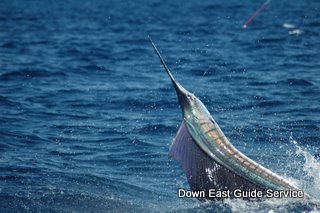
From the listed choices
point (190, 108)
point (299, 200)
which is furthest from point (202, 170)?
point (299, 200)

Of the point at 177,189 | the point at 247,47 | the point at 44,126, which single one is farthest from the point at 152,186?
the point at 247,47

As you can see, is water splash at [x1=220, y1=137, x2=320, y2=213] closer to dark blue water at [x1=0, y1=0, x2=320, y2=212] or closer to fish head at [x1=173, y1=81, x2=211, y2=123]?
dark blue water at [x1=0, y1=0, x2=320, y2=212]

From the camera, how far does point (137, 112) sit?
13281 mm

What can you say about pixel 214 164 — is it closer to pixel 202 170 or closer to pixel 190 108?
pixel 202 170

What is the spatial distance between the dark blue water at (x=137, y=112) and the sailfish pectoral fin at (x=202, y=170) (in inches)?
13.2

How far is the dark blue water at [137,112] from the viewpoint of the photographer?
9.13 metres

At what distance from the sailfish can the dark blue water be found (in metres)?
0.33

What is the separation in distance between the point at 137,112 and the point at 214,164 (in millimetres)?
5768

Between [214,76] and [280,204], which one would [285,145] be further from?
[214,76]

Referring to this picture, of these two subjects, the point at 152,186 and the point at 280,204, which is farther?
the point at 152,186

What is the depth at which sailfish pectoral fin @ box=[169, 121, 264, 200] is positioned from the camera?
7.65m

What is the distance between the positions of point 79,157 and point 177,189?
2.15 meters

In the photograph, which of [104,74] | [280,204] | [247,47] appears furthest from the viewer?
[247,47]

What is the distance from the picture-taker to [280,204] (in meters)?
7.78
